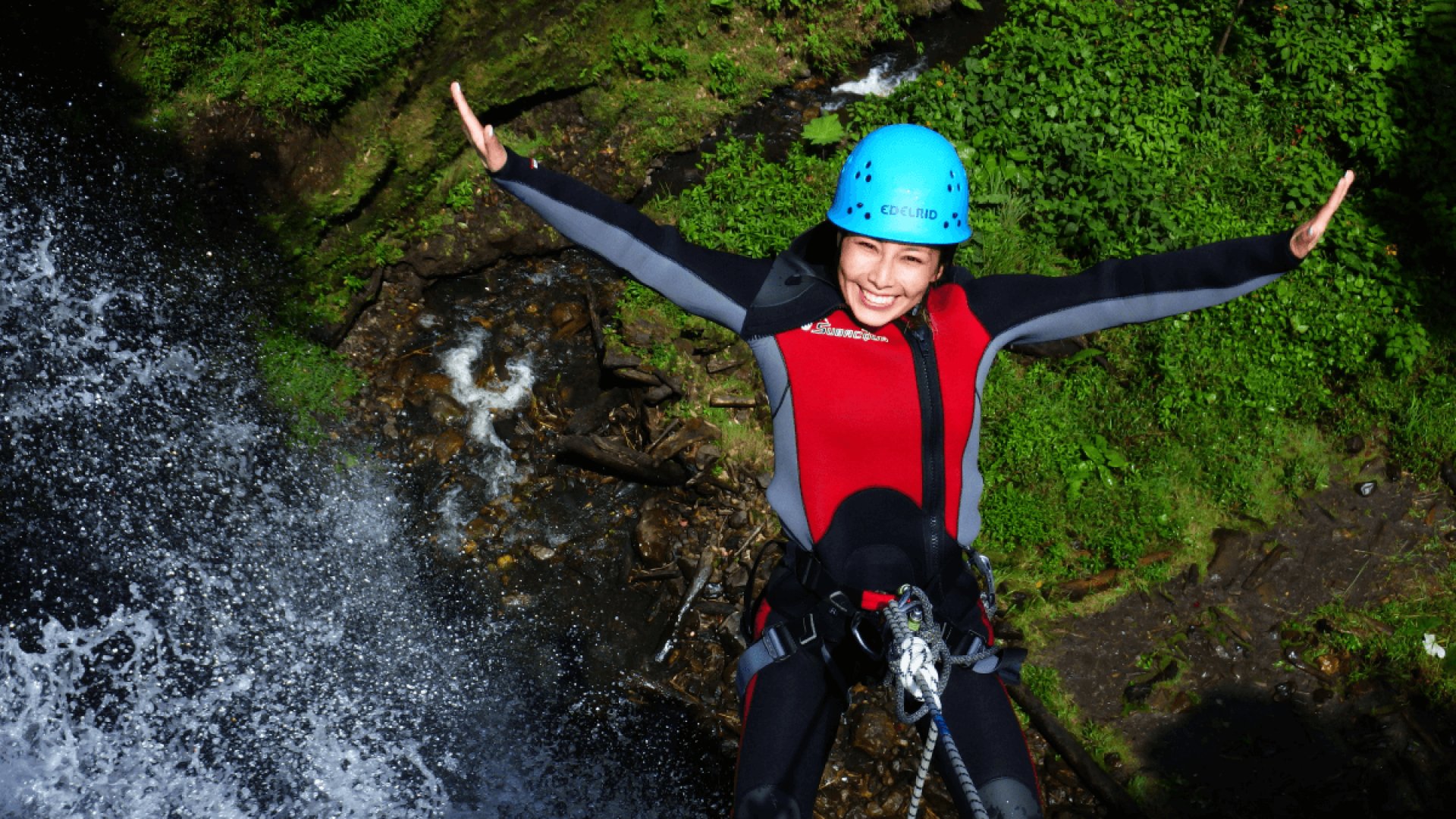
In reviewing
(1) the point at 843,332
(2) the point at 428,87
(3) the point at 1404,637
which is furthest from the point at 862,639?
(2) the point at 428,87

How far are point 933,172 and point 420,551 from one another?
457cm

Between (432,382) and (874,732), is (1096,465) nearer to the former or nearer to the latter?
(874,732)

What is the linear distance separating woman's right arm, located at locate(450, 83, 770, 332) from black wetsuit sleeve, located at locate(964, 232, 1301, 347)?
1.03m

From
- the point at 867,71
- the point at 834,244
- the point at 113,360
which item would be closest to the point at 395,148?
the point at 113,360

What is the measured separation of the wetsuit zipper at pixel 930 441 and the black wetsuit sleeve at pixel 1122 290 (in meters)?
0.33

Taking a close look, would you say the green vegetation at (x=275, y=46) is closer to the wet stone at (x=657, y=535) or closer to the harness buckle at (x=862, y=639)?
the wet stone at (x=657, y=535)

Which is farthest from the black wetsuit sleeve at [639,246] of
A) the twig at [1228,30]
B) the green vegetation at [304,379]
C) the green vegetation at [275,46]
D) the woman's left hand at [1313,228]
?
the twig at [1228,30]

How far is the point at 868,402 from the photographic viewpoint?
4219 mm

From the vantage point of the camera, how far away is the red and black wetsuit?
414 cm

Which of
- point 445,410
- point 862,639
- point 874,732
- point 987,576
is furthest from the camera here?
point 445,410

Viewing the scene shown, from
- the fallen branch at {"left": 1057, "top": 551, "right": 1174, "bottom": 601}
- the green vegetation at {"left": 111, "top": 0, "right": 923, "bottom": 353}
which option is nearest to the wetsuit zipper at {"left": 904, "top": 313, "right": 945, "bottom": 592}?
the fallen branch at {"left": 1057, "top": 551, "right": 1174, "bottom": 601}

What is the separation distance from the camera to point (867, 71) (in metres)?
9.40

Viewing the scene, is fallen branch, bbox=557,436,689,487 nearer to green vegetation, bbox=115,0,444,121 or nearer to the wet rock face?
the wet rock face

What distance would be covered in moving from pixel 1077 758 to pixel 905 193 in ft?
11.9
